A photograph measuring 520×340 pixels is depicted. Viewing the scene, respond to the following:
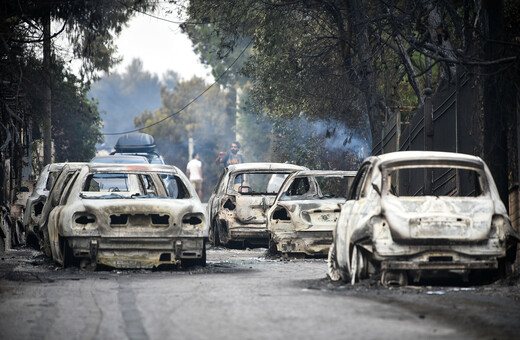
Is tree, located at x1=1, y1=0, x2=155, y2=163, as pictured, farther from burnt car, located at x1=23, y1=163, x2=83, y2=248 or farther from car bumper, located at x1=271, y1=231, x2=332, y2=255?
car bumper, located at x1=271, y1=231, x2=332, y2=255

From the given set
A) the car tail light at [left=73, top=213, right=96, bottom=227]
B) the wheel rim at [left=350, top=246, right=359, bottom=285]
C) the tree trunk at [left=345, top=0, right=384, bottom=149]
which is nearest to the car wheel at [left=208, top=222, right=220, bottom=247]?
the tree trunk at [left=345, top=0, right=384, bottom=149]

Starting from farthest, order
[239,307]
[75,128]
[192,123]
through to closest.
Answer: [192,123] → [75,128] → [239,307]

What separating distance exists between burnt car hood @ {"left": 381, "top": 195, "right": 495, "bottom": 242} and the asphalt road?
56 centimetres

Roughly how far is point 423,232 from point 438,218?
215 mm

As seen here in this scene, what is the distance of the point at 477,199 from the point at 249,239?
310 inches

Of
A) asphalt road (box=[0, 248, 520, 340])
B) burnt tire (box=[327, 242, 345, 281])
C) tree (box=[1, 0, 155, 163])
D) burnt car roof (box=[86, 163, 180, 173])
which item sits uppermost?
tree (box=[1, 0, 155, 163])

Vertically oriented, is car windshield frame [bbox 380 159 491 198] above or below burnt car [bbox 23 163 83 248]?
above

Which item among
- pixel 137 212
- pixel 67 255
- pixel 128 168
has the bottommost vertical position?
pixel 67 255

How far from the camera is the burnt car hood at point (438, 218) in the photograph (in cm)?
996

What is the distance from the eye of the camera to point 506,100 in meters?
11.7

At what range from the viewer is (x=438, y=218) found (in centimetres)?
1002

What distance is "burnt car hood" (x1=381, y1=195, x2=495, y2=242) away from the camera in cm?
996

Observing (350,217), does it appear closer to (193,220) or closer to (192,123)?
(193,220)

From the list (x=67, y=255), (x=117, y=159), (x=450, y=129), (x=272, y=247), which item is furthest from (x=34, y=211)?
(x=117, y=159)
